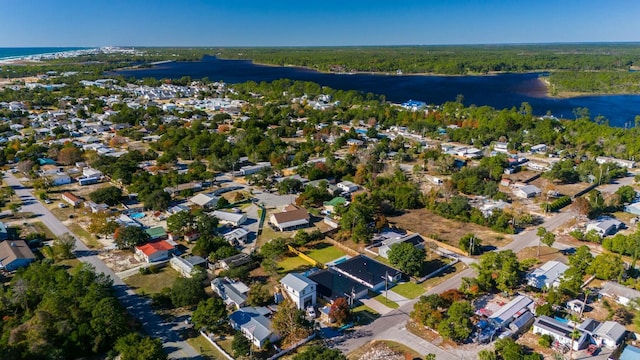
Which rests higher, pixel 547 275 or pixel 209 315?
pixel 209 315

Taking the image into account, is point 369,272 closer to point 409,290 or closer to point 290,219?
point 409,290

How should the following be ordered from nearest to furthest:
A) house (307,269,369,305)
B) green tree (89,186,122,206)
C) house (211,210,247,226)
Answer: house (307,269,369,305) → house (211,210,247,226) → green tree (89,186,122,206)

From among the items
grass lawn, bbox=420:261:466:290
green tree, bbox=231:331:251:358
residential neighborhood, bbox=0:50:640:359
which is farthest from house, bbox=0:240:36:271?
grass lawn, bbox=420:261:466:290

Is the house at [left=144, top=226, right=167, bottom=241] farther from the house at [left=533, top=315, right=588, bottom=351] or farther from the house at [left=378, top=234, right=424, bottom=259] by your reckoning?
the house at [left=533, top=315, right=588, bottom=351]

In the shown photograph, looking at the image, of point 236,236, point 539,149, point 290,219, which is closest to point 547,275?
point 290,219

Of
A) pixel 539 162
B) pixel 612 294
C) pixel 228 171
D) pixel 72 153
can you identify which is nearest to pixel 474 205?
pixel 612 294

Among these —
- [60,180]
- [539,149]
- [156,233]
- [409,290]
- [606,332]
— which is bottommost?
[409,290]
